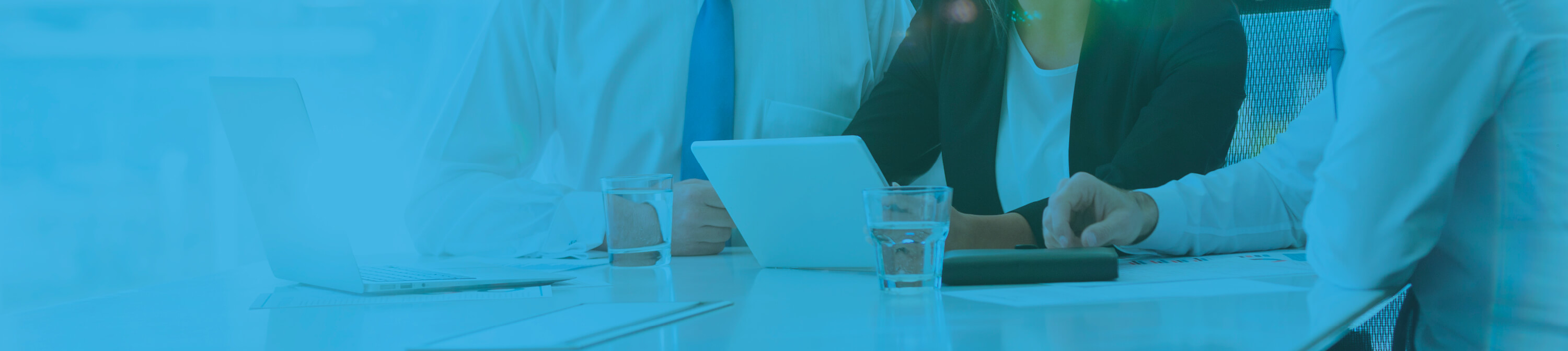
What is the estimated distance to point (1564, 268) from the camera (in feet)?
2.01

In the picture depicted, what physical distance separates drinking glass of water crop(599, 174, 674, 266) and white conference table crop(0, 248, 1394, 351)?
10.2 inches

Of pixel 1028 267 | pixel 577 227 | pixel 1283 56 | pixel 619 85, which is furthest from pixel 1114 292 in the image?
pixel 619 85

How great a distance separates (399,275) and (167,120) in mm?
1606

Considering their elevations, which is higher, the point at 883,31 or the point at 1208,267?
the point at 883,31

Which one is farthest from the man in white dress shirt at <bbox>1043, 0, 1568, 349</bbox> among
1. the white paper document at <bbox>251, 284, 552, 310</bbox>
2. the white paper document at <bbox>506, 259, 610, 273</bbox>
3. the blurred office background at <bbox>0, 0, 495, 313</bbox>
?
the blurred office background at <bbox>0, 0, 495, 313</bbox>

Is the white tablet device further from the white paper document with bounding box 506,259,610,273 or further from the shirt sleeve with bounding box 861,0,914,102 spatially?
the shirt sleeve with bounding box 861,0,914,102

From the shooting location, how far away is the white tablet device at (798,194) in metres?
0.80

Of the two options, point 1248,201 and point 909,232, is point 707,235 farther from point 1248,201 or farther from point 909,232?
point 1248,201

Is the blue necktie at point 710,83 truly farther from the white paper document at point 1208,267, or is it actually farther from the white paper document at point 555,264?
the white paper document at point 1208,267

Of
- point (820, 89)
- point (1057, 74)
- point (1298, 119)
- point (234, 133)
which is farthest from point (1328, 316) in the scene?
point (820, 89)

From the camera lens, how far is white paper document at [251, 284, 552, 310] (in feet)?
2.23

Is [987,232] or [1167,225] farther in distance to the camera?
[987,232]

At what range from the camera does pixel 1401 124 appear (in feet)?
2.04

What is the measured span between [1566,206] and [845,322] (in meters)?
0.52
